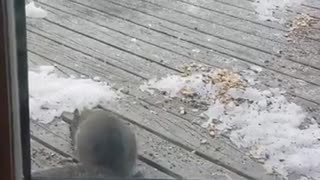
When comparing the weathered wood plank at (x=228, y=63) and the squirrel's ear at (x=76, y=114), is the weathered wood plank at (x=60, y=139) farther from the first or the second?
the weathered wood plank at (x=228, y=63)

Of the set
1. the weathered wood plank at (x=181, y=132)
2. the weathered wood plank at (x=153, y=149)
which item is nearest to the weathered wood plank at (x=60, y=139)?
the weathered wood plank at (x=153, y=149)

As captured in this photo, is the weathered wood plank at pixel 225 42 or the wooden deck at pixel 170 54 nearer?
the wooden deck at pixel 170 54

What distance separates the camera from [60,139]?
1.36 metres

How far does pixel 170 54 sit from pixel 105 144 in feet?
1.80

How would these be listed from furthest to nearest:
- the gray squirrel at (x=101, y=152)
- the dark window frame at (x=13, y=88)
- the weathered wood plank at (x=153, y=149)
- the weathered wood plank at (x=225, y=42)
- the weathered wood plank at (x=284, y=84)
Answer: the weathered wood plank at (x=225, y=42), the weathered wood plank at (x=284, y=84), the weathered wood plank at (x=153, y=149), the gray squirrel at (x=101, y=152), the dark window frame at (x=13, y=88)

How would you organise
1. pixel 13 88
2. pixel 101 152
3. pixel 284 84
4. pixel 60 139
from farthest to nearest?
pixel 284 84 < pixel 60 139 < pixel 101 152 < pixel 13 88

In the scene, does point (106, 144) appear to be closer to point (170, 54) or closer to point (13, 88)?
point (13, 88)

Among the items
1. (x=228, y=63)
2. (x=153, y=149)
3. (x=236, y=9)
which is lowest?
(x=153, y=149)

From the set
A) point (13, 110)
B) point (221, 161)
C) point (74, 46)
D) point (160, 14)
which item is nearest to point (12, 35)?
point (13, 110)

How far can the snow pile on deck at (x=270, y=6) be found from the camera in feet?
5.90

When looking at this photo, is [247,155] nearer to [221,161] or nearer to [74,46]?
[221,161]

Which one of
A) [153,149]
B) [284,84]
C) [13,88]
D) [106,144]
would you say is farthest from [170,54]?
[13,88]

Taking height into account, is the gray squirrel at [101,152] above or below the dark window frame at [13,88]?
below

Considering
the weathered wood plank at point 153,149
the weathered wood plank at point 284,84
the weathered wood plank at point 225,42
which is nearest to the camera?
the weathered wood plank at point 153,149
